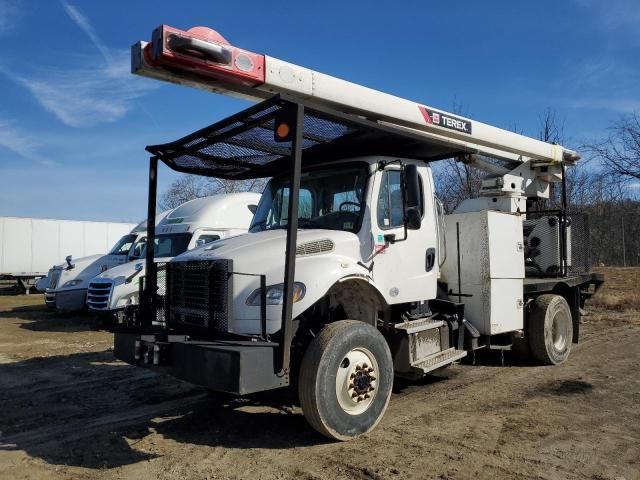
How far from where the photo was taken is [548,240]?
9.47 meters

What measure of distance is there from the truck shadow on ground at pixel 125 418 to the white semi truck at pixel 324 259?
2.51 ft

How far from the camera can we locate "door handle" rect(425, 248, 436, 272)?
20.6 ft

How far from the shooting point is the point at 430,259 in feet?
20.8

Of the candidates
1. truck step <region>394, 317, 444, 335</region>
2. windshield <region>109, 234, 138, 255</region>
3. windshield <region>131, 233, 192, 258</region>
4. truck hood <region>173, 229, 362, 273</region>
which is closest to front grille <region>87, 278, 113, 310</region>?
windshield <region>131, 233, 192, 258</region>

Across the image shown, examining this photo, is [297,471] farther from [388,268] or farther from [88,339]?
[88,339]


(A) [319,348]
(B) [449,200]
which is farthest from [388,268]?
(B) [449,200]

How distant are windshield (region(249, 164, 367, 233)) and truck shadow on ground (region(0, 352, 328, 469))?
2086 millimetres

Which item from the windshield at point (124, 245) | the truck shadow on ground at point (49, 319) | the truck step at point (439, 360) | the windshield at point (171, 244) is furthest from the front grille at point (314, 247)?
the windshield at point (124, 245)

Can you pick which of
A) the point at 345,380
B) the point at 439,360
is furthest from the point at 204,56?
the point at 439,360

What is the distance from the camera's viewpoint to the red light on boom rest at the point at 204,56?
4418 millimetres

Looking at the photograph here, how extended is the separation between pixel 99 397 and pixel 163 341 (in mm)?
2544

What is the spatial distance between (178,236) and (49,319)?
17.7 feet

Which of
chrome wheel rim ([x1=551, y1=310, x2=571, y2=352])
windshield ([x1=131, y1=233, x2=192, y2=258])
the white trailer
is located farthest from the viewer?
the white trailer

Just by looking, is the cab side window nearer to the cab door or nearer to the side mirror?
the cab door
